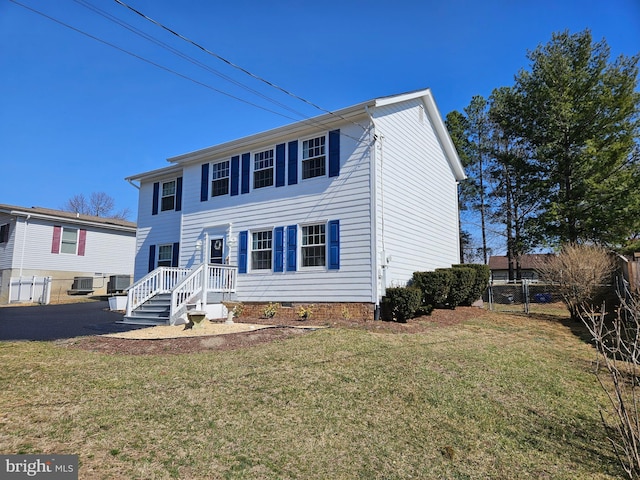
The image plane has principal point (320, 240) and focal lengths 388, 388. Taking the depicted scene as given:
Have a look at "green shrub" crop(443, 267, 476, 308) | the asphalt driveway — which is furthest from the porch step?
"green shrub" crop(443, 267, 476, 308)

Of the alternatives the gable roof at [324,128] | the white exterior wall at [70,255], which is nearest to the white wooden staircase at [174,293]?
the gable roof at [324,128]

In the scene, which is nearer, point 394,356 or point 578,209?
point 394,356

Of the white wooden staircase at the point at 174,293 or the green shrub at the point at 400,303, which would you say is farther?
the white wooden staircase at the point at 174,293

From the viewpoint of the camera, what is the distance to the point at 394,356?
708 centimetres

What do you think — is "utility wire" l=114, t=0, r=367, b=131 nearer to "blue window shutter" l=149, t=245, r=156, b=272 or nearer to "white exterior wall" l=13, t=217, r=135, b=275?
"blue window shutter" l=149, t=245, r=156, b=272

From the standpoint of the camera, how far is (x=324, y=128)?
12.4 meters

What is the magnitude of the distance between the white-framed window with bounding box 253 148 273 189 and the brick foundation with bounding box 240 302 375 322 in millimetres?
4244

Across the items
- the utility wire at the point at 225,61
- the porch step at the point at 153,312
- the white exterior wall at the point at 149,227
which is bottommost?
the porch step at the point at 153,312

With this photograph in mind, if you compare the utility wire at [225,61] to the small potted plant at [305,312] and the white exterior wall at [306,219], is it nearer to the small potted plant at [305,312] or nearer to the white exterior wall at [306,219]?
the white exterior wall at [306,219]

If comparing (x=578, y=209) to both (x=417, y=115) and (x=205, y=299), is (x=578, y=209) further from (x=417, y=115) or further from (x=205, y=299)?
(x=205, y=299)

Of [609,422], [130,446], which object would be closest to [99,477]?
[130,446]

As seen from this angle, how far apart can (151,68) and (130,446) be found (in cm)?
874

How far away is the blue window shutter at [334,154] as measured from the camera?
12.1 metres

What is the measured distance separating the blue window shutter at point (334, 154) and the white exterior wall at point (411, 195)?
1264mm
